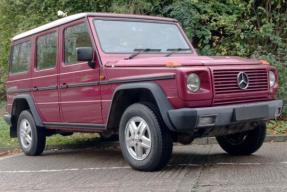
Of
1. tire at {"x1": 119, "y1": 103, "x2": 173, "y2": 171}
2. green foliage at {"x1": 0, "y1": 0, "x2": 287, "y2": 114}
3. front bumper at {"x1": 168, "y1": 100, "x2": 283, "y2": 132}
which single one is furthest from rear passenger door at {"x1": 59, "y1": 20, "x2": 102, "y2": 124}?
green foliage at {"x1": 0, "y1": 0, "x2": 287, "y2": 114}

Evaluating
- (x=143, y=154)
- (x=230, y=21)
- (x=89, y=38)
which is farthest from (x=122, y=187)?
(x=230, y=21)

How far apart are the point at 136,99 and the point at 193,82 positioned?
3.41ft

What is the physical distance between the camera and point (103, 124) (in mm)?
7379

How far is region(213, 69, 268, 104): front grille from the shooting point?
6453mm

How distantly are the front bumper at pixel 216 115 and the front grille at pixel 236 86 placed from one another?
98 millimetres

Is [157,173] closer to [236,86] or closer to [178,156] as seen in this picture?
[236,86]

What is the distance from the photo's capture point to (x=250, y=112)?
6625mm

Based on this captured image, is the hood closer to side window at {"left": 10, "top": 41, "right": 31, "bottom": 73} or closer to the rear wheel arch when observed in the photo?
the rear wheel arch

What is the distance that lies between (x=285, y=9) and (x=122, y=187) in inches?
368

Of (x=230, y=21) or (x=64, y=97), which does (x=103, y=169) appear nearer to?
(x=64, y=97)

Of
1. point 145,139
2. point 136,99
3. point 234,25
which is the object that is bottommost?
point 145,139

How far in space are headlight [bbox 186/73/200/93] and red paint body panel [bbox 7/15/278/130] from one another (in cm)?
5

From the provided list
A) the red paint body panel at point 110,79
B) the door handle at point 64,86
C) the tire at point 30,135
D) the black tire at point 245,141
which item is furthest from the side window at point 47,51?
the black tire at point 245,141

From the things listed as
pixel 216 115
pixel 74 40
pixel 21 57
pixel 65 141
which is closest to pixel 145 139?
pixel 216 115
